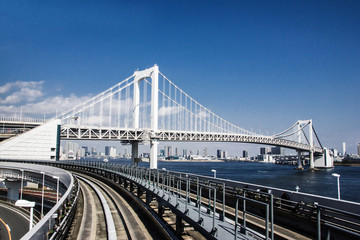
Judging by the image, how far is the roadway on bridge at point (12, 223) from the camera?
1977 cm

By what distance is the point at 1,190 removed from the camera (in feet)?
129

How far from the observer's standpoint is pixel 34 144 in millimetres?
39500

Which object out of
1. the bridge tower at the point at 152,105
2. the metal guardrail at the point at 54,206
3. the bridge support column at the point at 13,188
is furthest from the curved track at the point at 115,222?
the bridge tower at the point at 152,105

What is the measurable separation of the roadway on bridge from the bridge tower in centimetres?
2423

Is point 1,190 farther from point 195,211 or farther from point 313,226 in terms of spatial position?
point 313,226

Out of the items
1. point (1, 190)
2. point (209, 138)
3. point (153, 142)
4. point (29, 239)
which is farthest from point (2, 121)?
point (29, 239)

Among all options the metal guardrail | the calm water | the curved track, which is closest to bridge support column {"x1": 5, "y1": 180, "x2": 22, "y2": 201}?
the metal guardrail

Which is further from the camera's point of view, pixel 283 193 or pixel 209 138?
pixel 209 138

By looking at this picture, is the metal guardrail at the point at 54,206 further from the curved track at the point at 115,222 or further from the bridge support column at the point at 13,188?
the bridge support column at the point at 13,188

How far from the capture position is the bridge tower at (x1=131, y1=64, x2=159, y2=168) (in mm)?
50747

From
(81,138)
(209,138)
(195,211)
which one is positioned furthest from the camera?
(209,138)

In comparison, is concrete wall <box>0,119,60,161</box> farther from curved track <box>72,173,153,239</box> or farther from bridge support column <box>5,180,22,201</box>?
curved track <box>72,173,153,239</box>

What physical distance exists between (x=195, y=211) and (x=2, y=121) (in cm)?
4284

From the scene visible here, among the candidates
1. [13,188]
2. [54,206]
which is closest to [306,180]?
[13,188]
